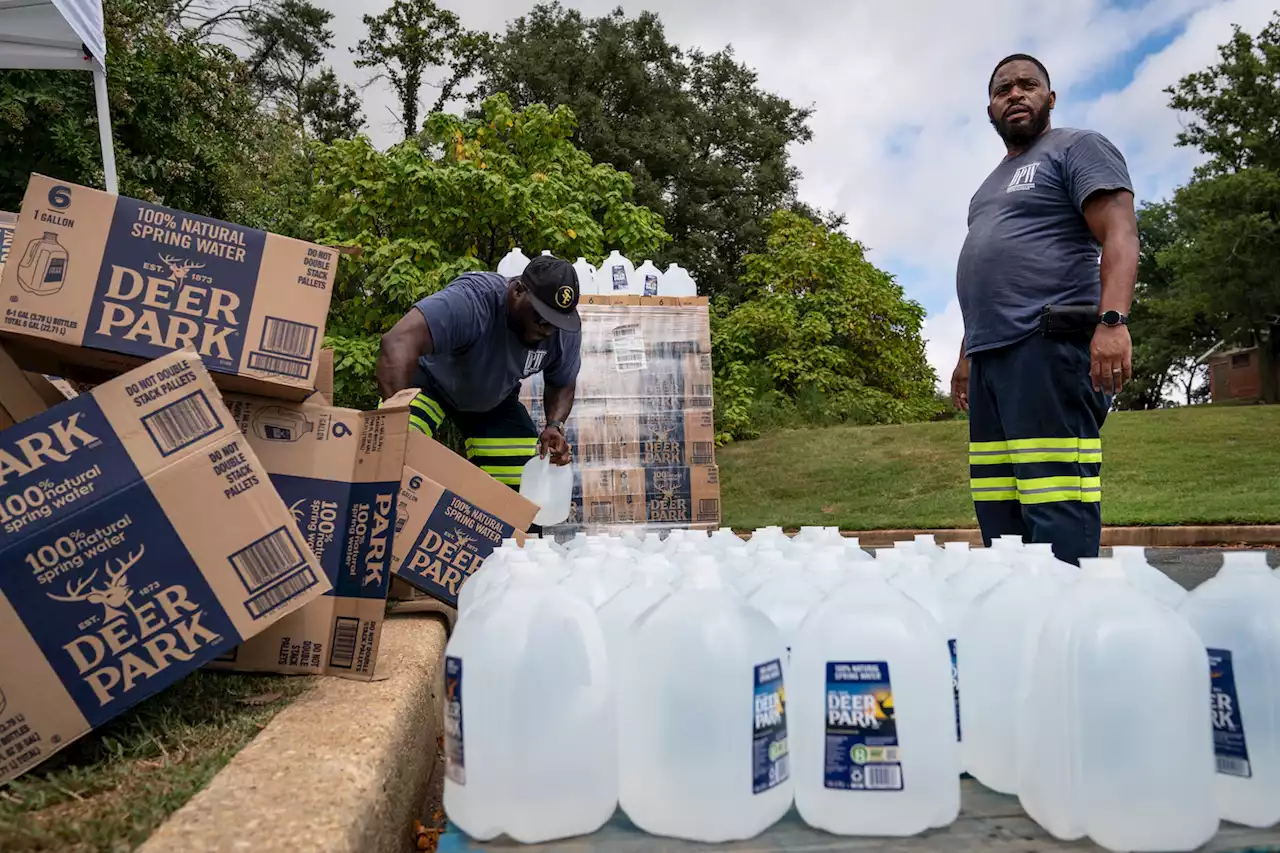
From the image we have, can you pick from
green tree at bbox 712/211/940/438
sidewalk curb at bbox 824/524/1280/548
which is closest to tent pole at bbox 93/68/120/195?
sidewalk curb at bbox 824/524/1280/548

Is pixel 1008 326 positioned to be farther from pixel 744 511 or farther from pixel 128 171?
pixel 128 171

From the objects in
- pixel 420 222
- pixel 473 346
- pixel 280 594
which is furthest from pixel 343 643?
pixel 420 222

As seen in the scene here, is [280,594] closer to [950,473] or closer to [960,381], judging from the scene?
[960,381]

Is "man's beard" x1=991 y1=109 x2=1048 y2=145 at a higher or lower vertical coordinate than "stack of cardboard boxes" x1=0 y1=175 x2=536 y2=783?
higher

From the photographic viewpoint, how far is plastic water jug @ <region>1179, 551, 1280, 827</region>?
5.37 ft

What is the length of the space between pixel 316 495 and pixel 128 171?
10.4 metres

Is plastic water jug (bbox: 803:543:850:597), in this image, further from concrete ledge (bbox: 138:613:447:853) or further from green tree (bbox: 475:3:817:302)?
green tree (bbox: 475:3:817:302)

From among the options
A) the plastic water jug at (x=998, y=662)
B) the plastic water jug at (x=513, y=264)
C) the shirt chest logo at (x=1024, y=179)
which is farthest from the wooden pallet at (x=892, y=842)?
the plastic water jug at (x=513, y=264)

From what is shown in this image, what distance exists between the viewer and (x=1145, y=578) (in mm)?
1979

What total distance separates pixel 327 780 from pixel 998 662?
1.32m

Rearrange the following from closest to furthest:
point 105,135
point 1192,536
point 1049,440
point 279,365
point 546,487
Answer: point 279,365, point 1049,440, point 546,487, point 105,135, point 1192,536

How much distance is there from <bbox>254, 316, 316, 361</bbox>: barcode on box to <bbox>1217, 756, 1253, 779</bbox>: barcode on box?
226cm

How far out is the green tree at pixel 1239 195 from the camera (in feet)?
78.6

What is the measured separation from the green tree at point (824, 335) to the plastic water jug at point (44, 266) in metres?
14.8
